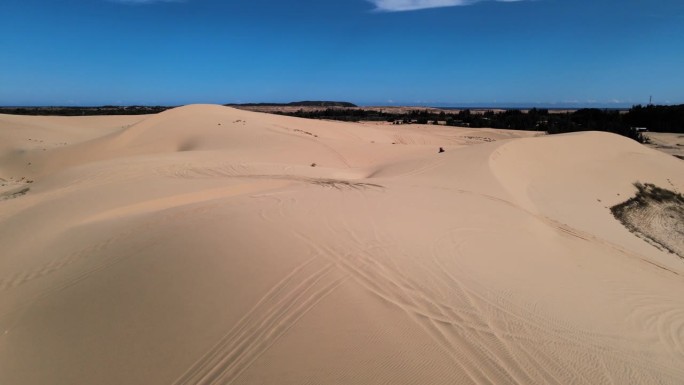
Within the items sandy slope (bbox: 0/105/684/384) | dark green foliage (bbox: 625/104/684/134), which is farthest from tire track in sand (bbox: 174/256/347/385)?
dark green foliage (bbox: 625/104/684/134)

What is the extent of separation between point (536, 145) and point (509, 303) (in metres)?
12.5

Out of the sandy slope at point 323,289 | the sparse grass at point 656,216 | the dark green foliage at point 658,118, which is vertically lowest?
the sparse grass at point 656,216

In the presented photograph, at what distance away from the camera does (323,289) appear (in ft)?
12.9

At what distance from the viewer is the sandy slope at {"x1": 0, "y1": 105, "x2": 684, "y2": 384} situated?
10.4ft

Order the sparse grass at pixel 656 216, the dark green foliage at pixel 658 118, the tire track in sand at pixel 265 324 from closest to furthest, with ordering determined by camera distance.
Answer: the tire track in sand at pixel 265 324 → the sparse grass at pixel 656 216 → the dark green foliage at pixel 658 118

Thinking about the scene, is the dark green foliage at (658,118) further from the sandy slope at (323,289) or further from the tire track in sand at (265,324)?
the tire track in sand at (265,324)

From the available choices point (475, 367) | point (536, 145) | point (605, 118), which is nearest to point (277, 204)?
point (475, 367)

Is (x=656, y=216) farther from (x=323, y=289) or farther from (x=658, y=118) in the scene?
(x=658, y=118)

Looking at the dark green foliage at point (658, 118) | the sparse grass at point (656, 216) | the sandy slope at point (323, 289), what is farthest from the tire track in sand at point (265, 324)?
the dark green foliage at point (658, 118)

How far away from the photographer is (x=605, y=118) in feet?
99.9

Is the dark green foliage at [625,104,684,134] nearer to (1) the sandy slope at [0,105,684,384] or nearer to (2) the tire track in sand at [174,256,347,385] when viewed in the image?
Answer: (1) the sandy slope at [0,105,684,384]

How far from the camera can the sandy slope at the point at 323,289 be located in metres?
3.18

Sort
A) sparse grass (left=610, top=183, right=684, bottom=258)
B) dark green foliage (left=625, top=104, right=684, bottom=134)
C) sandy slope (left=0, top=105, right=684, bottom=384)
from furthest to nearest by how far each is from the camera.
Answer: dark green foliage (left=625, top=104, right=684, bottom=134) → sparse grass (left=610, top=183, right=684, bottom=258) → sandy slope (left=0, top=105, right=684, bottom=384)

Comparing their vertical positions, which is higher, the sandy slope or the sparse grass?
the sandy slope
